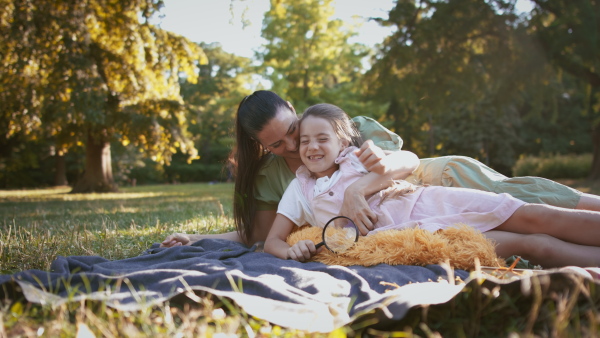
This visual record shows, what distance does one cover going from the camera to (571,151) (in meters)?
28.7

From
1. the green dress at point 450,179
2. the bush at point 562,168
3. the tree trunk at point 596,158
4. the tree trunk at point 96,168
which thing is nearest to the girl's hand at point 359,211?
the green dress at point 450,179

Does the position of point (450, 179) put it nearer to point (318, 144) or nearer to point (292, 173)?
point (318, 144)

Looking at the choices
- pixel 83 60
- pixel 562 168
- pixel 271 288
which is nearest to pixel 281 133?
pixel 271 288

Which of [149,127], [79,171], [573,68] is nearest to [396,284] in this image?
[149,127]

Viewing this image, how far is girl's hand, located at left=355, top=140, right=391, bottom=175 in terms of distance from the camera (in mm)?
2924

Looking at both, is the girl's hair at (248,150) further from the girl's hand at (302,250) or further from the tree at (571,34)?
the tree at (571,34)

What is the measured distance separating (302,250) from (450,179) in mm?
1445

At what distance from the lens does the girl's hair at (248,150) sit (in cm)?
345

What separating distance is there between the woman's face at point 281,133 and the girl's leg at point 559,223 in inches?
60.4

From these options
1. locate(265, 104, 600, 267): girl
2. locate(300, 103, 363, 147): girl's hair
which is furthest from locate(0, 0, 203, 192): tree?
locate(265, 104, 600, 267): girl

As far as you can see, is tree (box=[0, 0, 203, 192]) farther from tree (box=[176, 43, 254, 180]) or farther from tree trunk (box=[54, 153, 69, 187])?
tree (box=[176, 43, 254, 180])

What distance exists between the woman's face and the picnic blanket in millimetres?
1119

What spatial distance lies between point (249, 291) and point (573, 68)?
14.5m

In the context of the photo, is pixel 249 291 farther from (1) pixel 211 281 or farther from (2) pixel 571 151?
(2) pixel 571 151
